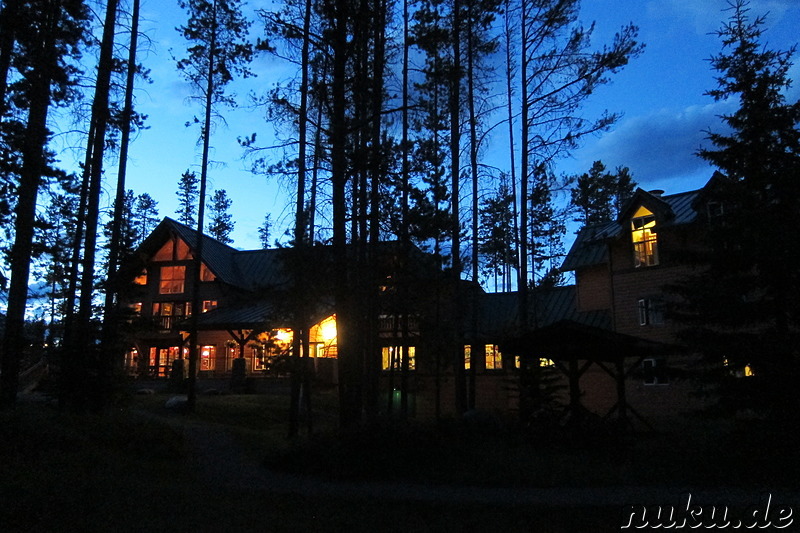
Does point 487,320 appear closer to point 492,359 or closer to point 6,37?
point 492,359

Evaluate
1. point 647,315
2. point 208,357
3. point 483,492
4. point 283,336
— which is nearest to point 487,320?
point 647,315

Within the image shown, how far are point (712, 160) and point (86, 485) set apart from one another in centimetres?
1206

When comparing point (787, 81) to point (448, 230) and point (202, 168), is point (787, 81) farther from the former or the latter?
point (202, 168)

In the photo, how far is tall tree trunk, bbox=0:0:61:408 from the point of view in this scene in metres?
13.1

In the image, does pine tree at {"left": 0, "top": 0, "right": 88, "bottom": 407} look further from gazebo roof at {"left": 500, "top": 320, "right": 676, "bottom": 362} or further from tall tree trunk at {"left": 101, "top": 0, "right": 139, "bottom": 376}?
gazebo roof at {"left": 500, "top": 320, "right": 676, "bottom": 362}

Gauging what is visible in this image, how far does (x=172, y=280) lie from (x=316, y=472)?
3182 cm

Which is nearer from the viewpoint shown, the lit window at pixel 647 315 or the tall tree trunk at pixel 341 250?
the tall tree trunk at pixel 341 250

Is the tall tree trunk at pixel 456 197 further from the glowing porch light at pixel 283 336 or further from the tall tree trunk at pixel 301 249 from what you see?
the glowing porch light at pixel 283 336

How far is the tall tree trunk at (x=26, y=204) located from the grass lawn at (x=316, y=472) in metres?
2.50

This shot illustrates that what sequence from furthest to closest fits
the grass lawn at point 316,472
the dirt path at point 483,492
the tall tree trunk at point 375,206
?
1. the tall tree trunk at point 375,206
2. the dirt path at point 483,492
3. the grass lawn at point 316,472

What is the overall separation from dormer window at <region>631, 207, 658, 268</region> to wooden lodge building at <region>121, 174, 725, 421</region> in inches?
1.8

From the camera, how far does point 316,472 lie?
10109 millimetres

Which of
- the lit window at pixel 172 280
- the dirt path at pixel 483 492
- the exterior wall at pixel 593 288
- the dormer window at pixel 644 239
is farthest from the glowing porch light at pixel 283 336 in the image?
the dormer window at pixel 644 239

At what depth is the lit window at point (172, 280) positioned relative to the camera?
3866cm
